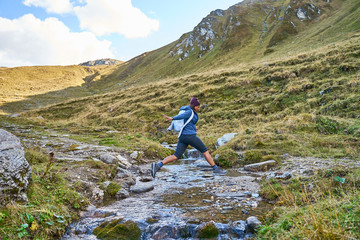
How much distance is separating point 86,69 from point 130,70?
49454 millimetres

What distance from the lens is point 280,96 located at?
21.2 meters

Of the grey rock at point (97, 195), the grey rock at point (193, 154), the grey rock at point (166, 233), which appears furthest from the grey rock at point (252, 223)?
the grey rock at point (193, 154)

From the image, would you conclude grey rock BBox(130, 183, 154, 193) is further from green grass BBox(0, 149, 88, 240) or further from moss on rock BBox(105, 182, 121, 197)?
green grass BBox(0, 149, 88, 240)

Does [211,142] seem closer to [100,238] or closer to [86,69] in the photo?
[100,238]

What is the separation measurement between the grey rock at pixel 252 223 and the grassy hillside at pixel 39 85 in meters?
72.2

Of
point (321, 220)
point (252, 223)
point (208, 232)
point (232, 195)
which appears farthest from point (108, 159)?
point (321, 220)

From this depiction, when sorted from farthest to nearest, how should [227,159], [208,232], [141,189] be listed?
1. [227,159]
2. [141,189]
3. [208,232]

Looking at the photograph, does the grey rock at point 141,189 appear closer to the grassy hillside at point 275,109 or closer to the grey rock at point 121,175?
the grey rock at point 121,175

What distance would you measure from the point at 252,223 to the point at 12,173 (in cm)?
541

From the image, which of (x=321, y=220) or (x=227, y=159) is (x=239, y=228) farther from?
(x=227, y=159)

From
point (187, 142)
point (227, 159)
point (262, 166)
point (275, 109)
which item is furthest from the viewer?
A: point (275, 109)

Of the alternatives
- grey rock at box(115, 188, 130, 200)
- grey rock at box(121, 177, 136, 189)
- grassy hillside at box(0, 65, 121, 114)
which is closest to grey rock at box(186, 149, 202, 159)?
grey rock at box(121, 177, 136, 189)

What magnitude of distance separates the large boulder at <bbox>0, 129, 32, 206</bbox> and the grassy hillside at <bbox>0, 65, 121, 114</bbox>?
68.5 meters

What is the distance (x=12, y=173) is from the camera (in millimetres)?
4773
